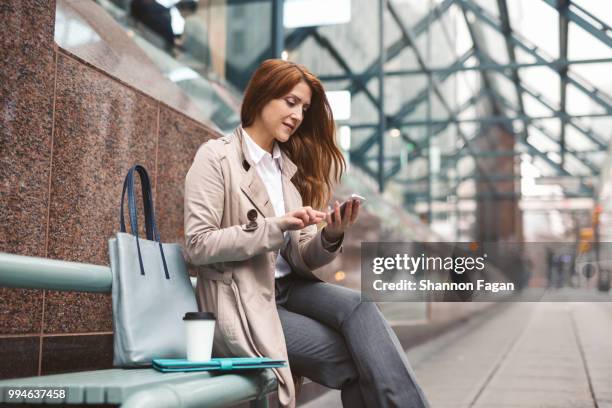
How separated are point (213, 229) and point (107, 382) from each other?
635 mm

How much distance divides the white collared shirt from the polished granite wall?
70 cm

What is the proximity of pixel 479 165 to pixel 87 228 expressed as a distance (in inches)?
987

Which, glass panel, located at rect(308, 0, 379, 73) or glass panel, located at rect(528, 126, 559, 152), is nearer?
glass panel, located at rect(308, 0, 379, 73)

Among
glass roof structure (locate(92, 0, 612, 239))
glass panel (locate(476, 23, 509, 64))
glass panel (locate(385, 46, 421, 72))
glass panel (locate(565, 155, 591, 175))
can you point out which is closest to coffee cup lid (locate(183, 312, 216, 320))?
glass roof structure (locate(92, 0, 612, 239))

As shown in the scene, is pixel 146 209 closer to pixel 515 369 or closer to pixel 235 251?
pixel 235 251

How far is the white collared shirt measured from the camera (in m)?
2.41

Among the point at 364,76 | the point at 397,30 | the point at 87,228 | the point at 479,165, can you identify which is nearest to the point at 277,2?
the point at 87,228

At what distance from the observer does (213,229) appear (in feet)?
7.00

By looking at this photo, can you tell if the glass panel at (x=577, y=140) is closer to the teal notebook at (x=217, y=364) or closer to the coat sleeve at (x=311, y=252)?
the coat sleeve at (x=311, y=252)

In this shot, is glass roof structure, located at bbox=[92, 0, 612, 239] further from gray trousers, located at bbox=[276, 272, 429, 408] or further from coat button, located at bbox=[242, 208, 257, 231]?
coat button, located at bbox=[242, 208, 257, 231]

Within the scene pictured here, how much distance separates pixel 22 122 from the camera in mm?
2398

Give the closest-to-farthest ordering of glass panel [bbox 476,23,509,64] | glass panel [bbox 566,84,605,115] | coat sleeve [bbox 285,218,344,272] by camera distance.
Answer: coat sleeve [bbox 285,218,344,272], glass panel [bbox 476,23,509,64], glass panel [bbox 566,84,605,115]

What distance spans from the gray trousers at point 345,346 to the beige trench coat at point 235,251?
0.17 meters

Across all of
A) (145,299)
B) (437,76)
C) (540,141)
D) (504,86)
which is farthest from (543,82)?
(145,299)
